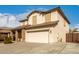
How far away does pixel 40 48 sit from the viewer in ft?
16.4

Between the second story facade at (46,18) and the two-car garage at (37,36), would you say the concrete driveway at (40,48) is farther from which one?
the second story facade at (46,18)

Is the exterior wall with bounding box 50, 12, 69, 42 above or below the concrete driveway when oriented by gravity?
above

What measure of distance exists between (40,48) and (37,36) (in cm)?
33

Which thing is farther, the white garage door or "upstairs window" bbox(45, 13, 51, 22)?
the white garage door

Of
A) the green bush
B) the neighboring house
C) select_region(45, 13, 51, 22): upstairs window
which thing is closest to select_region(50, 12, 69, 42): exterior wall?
the neighboring house

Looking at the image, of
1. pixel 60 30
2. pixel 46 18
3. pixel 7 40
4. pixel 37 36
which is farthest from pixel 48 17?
pixel 7 40

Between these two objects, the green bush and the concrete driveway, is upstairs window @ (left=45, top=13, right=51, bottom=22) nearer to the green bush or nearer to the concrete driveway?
the concrete driveway

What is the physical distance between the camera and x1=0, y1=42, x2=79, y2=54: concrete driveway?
4930 millimetres

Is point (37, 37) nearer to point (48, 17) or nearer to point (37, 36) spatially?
point (37, 36)

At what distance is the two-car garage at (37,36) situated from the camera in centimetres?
510

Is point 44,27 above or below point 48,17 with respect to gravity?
below
